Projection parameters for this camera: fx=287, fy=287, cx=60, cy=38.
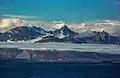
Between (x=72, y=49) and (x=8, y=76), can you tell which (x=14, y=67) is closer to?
(x=8, y=76)

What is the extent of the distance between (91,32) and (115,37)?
0.28m

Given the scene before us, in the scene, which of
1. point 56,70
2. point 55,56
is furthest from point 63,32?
point 56,70

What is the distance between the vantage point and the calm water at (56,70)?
10.2ft

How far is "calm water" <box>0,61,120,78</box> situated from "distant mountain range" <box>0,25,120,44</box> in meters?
0.26

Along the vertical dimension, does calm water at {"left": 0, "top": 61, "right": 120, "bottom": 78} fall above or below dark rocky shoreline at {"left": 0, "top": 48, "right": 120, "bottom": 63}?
below

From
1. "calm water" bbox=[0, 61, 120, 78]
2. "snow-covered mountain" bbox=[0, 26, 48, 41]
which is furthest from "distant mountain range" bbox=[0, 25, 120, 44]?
"calm water" bbox=[0, 61, 120, 78]

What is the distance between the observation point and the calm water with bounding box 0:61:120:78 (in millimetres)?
3098

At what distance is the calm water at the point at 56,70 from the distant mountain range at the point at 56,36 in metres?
0.26

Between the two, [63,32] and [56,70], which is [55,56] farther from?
[63,32]

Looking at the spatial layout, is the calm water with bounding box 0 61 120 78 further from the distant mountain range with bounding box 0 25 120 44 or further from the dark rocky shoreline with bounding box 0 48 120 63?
the distant mountain range with bounding box 0 25 120 44

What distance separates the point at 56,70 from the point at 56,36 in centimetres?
38

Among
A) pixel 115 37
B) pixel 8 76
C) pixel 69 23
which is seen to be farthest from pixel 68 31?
pixel 8 76

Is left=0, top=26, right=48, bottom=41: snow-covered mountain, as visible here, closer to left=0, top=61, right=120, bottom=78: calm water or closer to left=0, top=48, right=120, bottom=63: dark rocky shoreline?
left=0, top=48, right=120, bottom=63: dark rocky shoreline

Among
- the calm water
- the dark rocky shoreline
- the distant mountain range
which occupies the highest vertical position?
the distant mountain range
